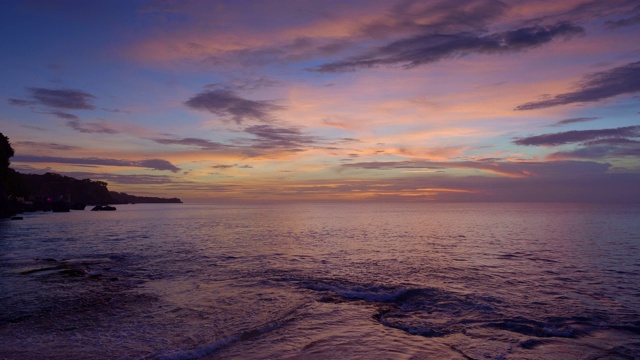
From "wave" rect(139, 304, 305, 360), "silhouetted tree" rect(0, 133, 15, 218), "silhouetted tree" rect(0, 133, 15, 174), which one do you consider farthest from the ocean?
"silhouetted tree" rect(0, 133, 15, 174)

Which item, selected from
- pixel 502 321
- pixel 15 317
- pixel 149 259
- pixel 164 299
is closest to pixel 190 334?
pixel 164 299

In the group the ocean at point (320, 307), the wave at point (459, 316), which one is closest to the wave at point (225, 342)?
the ocean at point (320, 307)

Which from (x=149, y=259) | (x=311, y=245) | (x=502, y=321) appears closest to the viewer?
(x=502, y=321)

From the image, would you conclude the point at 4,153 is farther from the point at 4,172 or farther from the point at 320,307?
the point at 320,307

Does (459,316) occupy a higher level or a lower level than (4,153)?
lower

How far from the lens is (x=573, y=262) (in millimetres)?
31734

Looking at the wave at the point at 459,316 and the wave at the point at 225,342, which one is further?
the wave at the point at 459,316

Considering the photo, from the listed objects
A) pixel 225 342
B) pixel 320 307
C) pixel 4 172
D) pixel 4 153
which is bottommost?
pixel 320 307

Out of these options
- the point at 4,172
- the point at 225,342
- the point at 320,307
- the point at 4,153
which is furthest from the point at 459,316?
the point at 4,153

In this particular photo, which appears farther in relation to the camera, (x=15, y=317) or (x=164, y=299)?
(x=164, y=299)

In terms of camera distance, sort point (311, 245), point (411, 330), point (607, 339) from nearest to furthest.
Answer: point (607, 339) < point (411, 330) < point (311, 245)

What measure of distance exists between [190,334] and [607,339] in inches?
608

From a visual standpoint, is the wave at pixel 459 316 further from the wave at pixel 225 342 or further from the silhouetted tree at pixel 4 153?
the silhouetted tree at pixel 4 153

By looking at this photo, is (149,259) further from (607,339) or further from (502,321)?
(607,339)
